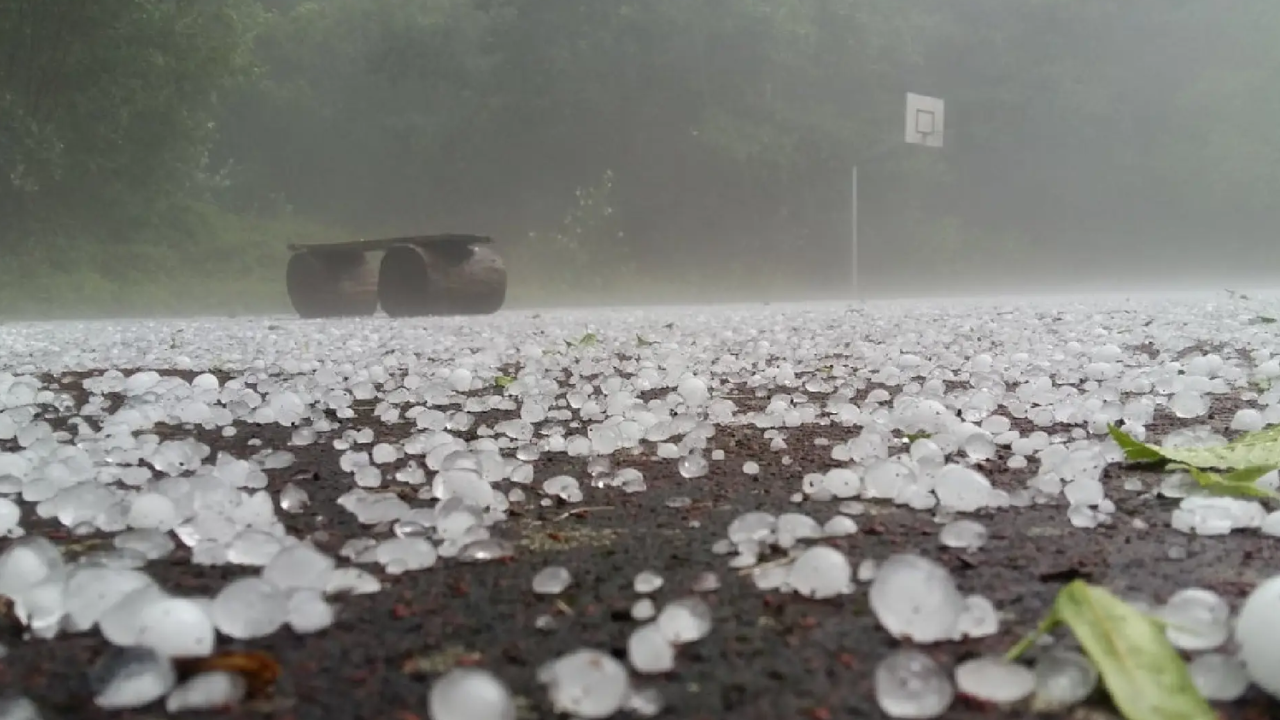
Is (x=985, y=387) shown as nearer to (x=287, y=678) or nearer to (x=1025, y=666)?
(x=1025, y=666)

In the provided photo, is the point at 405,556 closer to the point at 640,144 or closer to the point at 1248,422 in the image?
the point at 1248,422

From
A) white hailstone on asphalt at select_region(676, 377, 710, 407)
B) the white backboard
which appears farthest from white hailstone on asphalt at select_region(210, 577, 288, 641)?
the white backboard

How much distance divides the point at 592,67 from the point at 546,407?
1131 centimetres

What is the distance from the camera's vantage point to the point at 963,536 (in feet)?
2.18

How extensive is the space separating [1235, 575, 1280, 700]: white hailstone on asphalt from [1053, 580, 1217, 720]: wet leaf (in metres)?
0.03

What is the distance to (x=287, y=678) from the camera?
1.52ft

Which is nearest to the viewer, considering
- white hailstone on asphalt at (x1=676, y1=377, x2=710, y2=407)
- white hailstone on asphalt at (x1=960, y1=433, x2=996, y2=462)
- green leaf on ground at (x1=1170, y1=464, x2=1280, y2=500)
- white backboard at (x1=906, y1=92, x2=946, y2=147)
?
green leaf on ground at (x1=1170, y1=464, x2=1280, y2=500)

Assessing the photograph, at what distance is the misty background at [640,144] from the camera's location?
845cm

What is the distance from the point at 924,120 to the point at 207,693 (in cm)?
1438

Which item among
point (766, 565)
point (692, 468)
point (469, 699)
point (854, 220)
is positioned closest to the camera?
point (469, 699)

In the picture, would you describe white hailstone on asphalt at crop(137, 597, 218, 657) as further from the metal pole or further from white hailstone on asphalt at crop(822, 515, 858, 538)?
the metal pole

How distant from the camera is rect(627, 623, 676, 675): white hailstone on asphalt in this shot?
0.46 meters

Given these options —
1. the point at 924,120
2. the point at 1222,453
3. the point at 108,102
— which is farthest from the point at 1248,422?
the point at 924,120

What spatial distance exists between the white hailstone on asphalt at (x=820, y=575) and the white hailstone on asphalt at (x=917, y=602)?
0.22 feet
